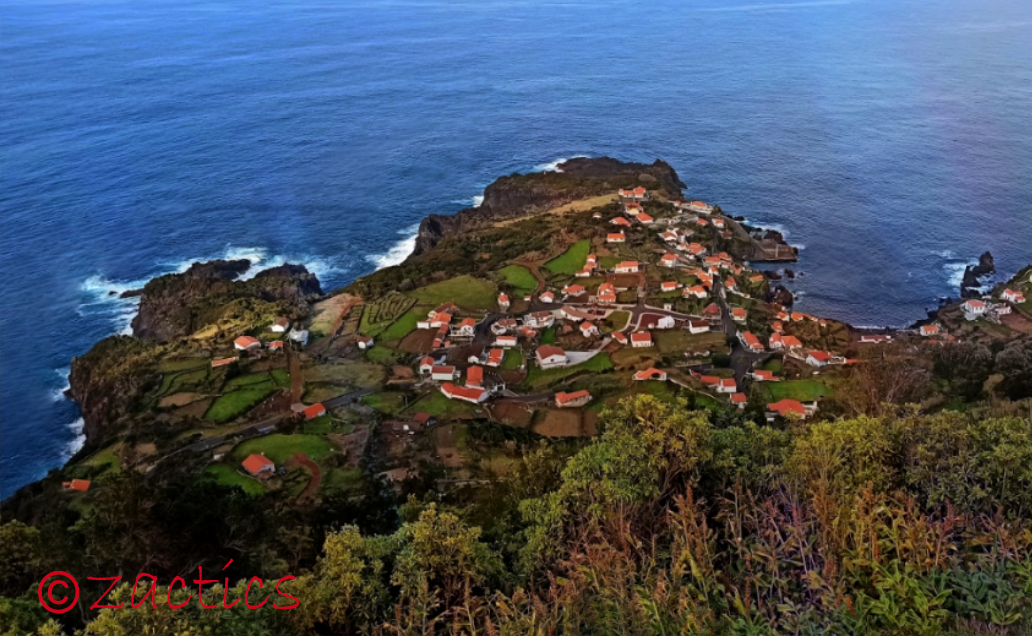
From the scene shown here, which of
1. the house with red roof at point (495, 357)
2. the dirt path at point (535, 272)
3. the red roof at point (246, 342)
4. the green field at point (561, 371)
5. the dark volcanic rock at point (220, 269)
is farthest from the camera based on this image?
the dark volcanic rock at point (220, 269)

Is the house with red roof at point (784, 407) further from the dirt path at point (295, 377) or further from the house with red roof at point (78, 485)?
the house with red roof at point (78, 485)

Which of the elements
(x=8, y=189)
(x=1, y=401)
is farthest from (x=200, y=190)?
(x=1, y=401)

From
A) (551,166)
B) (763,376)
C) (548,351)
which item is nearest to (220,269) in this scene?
(548,351)

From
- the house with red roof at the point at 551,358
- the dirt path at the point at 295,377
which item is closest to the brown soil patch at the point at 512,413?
the house with red roof at the point at 551,358

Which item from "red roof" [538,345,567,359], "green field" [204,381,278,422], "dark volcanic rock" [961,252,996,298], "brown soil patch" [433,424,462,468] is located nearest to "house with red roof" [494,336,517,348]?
"red roof" [538,345,567,359]

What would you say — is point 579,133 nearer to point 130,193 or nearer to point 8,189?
point 130,193

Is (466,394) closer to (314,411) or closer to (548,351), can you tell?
(548,351)

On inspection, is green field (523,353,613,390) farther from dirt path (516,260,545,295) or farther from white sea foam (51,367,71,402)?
white sea foam (51,367,71,402)
